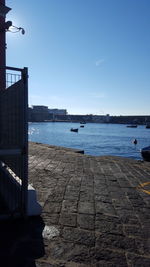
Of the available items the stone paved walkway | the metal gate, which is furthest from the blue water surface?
the metal gate

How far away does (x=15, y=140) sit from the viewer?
319 cm

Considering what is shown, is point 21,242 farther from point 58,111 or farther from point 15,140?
point 58,111

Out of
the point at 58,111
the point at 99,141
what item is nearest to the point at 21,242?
the point at 99,141

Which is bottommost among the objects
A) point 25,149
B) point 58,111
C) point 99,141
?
point 99,141

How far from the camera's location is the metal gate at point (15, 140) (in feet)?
9.64

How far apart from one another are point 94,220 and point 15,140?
1.65 m

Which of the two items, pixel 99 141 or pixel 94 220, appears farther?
pixel 99 141

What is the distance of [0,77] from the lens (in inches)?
139

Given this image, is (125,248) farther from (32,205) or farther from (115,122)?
(115,122)

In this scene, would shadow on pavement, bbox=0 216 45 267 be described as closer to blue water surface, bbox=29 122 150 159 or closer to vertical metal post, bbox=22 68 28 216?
vertical metal post, bbox=22 68 28 216

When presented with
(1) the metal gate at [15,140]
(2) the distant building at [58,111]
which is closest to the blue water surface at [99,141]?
(1) the metal gate at [15,140]

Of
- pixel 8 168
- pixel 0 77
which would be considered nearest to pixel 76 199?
pixel 8 168

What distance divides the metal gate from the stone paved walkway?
0.51m

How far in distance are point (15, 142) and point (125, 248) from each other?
79.8 inches
